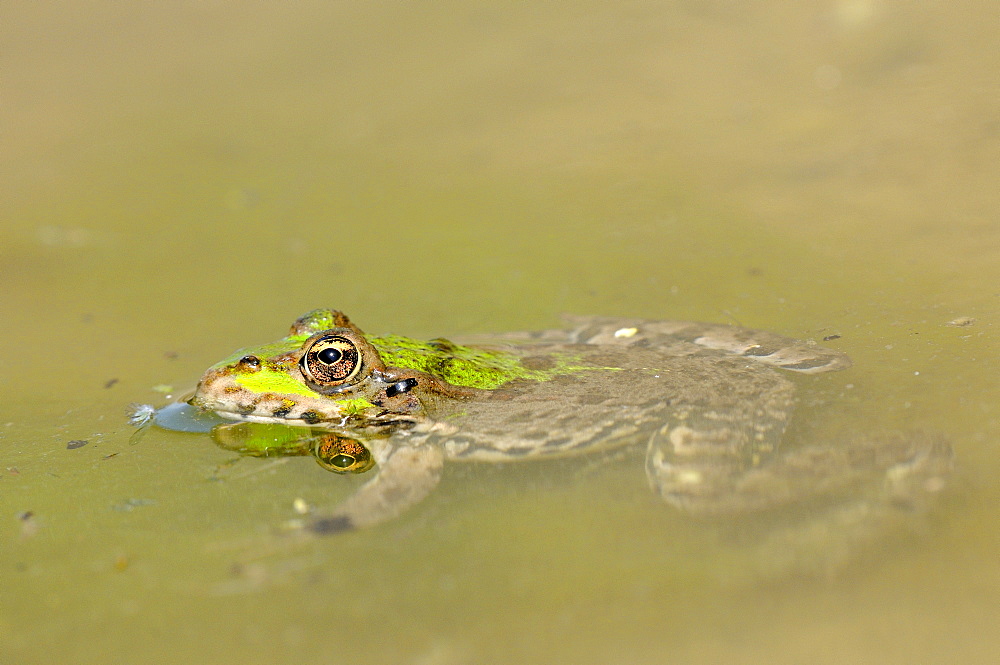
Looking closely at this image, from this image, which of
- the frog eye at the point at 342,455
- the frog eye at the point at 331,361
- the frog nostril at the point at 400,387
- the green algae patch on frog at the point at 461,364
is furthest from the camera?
the green algae patch on frog at the point at 461,364

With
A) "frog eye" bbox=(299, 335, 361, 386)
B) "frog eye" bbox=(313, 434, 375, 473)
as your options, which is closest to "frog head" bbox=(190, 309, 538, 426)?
"frog eye" bbox=(299, 335, 361, 386)

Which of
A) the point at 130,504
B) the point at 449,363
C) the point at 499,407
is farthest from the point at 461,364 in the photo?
the point at 130,504

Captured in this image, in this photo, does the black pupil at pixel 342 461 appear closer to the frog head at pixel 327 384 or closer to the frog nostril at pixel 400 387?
the frog head at pixel 327 384

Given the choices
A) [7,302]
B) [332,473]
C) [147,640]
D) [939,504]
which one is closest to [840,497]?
[939,504]

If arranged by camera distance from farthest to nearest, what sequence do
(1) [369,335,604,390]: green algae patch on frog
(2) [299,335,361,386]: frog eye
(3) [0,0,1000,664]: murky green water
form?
(1) [369,335,604,390]: green algae patch on frog
(2) [299,335,361,386]: frog eye
(3) [0,0,1000,664]: murky green water

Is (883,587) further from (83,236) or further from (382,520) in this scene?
(83,236)

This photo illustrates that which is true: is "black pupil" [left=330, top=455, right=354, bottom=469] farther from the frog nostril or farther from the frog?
the frog nostril

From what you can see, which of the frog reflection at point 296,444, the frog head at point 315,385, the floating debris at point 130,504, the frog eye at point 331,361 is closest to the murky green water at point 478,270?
the floating debris at point 130,504
